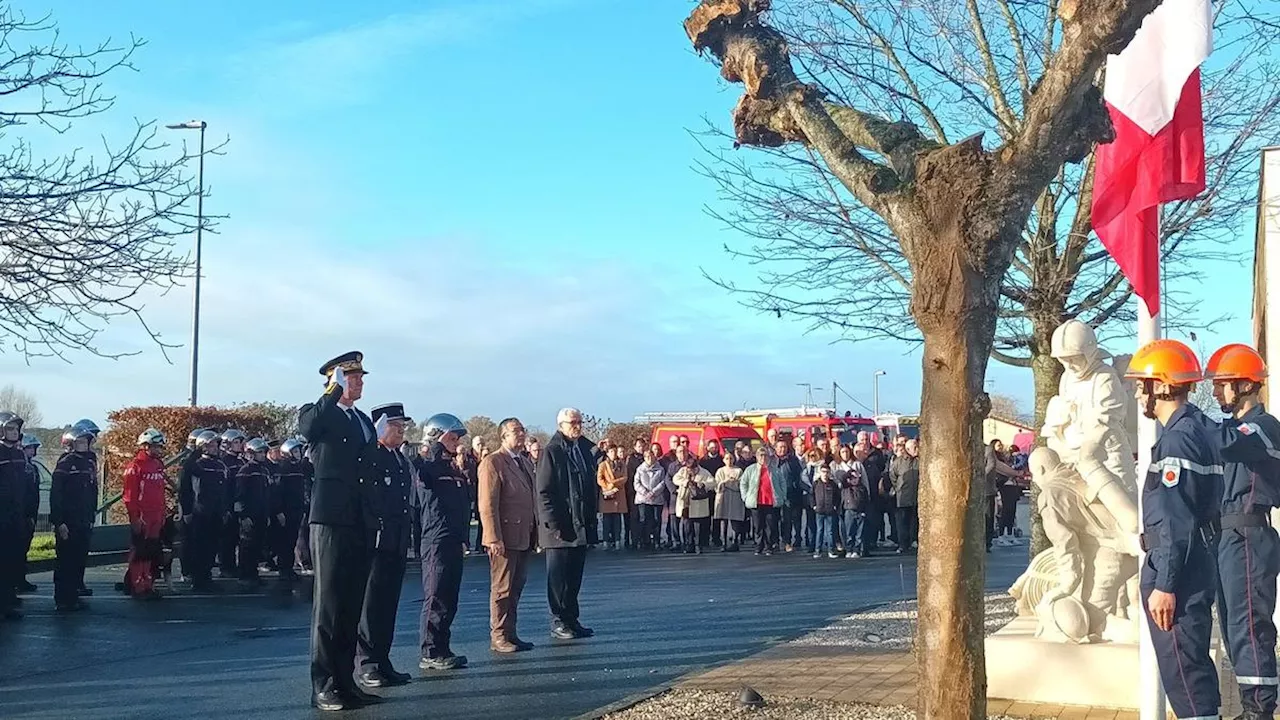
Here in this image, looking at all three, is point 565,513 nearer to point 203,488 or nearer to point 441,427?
point 441,427

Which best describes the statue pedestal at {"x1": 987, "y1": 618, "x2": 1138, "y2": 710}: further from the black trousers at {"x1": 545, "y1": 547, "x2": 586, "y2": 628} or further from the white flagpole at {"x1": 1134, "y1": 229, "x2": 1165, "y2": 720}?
the black trousers at {"x1": 545, "y1": 547, "x2": 586, "y2": 628}

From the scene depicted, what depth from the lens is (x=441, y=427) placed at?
1073 cm

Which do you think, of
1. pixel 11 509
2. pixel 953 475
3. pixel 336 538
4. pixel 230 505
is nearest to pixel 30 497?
pixel 11 509

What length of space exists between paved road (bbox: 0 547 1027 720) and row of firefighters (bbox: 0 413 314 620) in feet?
1.81

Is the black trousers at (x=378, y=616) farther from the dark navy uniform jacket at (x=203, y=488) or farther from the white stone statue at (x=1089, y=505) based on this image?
the dark navy uniform jacket at (x=203, y=488)

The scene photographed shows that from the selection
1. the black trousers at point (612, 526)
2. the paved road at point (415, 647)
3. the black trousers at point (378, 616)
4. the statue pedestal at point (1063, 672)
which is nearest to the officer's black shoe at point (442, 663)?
the paved road at point (415, 647)

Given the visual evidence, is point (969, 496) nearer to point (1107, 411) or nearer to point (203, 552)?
point (1107, 411)

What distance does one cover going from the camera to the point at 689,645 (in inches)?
442

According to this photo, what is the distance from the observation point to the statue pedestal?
7.96 metres

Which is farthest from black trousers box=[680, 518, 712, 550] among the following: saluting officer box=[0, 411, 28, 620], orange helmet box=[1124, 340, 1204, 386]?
orange helmet box=[1124, 340, 1204, 386]

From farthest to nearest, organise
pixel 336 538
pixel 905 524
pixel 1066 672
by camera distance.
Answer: pixel 905 524 < pixel 336 538 < pixel 1066 672

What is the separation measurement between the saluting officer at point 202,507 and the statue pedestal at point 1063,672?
1123cm

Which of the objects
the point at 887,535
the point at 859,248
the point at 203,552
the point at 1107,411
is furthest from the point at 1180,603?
Answer: the point at 887,535

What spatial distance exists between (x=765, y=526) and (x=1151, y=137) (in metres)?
16.6
